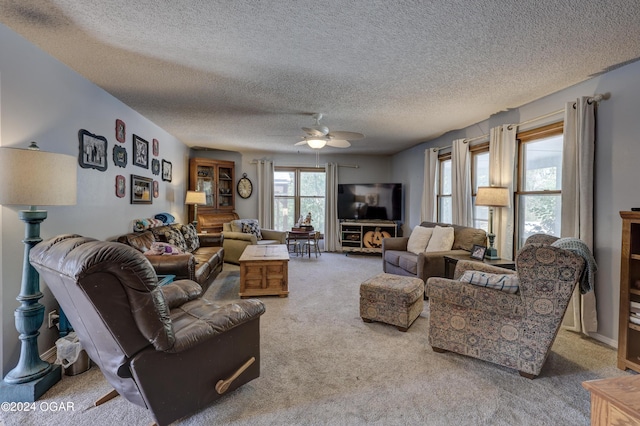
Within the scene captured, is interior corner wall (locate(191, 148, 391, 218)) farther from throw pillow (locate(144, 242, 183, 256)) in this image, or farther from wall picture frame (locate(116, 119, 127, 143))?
throw pillow (locate(144, 242, 183, 256))

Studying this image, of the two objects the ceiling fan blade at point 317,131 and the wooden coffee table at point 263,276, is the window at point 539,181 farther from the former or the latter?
the wooden coffee table at point 263,276

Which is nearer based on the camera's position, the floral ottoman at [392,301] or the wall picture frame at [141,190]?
the floral ottoman at [392,301]

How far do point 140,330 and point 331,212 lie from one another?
5.79m

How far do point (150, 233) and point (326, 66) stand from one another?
2929mm

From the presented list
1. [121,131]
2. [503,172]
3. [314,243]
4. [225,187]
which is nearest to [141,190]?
[121,131]

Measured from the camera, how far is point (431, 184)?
5.25 metres

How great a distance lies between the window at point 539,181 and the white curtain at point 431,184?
1709 mm

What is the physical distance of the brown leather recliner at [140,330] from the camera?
1224mm

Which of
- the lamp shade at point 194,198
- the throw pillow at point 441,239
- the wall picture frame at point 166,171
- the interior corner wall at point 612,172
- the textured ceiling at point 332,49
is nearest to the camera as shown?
the textured ceiling at point 332,49

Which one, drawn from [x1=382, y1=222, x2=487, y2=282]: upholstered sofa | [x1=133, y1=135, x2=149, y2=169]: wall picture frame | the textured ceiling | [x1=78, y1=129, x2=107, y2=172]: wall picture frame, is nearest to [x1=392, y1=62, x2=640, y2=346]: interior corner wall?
the textured ceiling

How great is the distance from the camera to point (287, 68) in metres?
2.50

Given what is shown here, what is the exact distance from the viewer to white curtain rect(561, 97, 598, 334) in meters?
2.62

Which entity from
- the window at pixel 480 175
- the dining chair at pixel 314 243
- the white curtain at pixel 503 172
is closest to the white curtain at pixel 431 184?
the window at pixel 480 175

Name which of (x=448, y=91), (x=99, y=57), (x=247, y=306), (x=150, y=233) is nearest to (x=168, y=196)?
(x=150, y=233)
